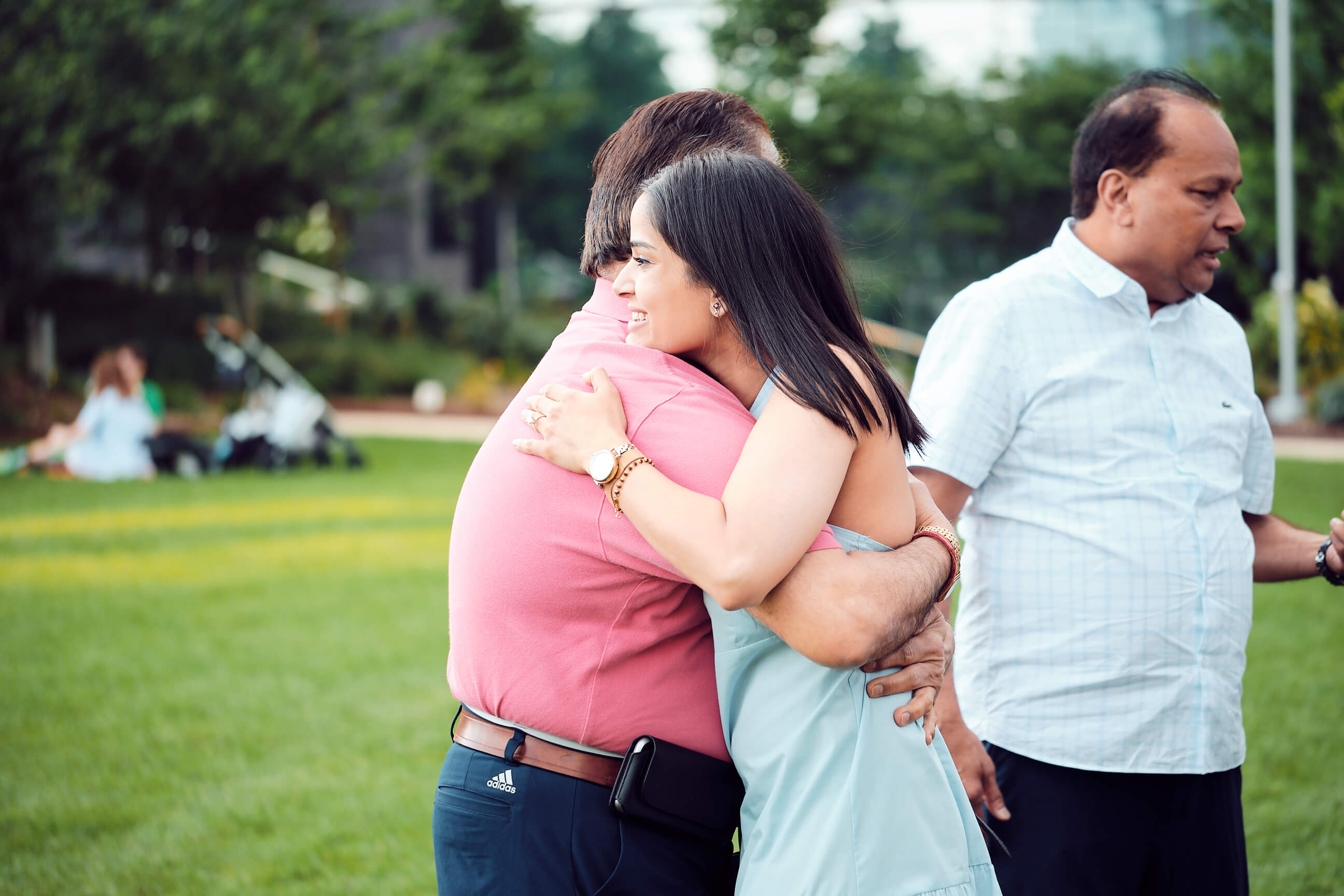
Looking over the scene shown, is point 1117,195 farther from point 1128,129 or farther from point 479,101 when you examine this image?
point 479,101

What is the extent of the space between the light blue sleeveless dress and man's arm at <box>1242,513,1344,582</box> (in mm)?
1646

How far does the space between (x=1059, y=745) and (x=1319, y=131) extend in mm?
21429

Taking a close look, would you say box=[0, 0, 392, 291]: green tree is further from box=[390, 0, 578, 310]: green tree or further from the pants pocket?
the pants pocket

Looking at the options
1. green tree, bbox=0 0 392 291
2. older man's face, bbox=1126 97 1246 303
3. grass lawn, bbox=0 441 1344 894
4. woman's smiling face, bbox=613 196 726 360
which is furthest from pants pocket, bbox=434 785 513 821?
green tree, bbox=0 0 392 291

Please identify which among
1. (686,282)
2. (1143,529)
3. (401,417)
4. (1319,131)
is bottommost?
(401,417)

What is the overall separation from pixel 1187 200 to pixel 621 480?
71.2 inches

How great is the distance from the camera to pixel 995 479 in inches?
108

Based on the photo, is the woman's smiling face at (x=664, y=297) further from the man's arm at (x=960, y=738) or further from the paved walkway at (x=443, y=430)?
the paved walkway at (x=443, y=430)

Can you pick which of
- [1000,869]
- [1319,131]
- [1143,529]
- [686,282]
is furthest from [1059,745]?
[1319,131]

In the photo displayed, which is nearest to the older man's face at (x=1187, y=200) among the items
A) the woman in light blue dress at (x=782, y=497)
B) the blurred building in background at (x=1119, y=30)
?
the woman in light blue dress at (x=782, y=497)

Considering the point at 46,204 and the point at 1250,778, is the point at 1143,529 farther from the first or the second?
the point at 46,204

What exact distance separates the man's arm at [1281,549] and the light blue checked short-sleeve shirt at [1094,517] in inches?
10.5

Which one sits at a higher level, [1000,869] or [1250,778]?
[1000,869]

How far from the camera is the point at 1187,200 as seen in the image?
2.73 metres
